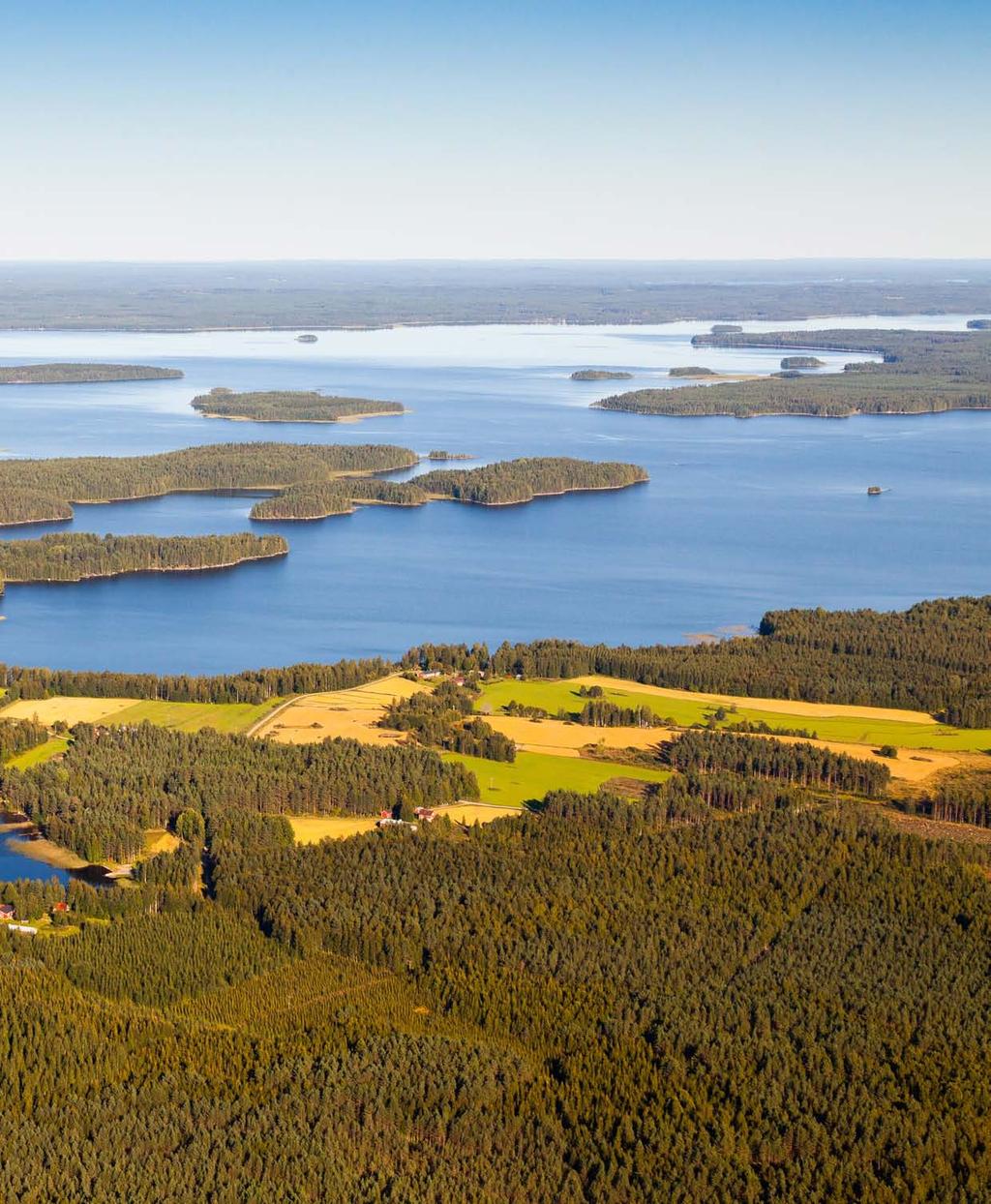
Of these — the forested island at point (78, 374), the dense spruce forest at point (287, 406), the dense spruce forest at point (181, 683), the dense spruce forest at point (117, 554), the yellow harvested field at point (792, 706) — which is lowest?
the yellow harvested field at point (792, 706)

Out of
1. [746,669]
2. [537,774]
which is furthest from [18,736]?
[746,669]

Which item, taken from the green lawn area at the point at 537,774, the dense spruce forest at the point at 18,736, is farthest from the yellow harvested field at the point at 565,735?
the dense spruce forest at the point at 18,736

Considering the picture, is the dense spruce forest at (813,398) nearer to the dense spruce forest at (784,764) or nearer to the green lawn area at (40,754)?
the dense spruce forest at (784,764)

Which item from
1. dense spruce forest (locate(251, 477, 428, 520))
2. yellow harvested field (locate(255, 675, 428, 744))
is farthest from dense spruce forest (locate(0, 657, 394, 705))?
dense spruce forest (locate(251, 477, 428, 520))

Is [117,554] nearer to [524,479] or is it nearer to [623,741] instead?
[524,479]

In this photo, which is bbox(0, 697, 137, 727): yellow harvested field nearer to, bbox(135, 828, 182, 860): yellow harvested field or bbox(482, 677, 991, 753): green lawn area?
bbox(135, 828, 182, 860): yellow harvested field

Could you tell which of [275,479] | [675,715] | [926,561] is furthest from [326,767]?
[275,479]

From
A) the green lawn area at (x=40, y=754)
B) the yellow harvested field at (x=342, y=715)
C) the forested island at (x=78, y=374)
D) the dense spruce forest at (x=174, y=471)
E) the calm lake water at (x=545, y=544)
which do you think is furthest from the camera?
the forested island at (x=78, y=374)

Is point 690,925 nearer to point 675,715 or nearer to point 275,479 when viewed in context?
point 675,715
